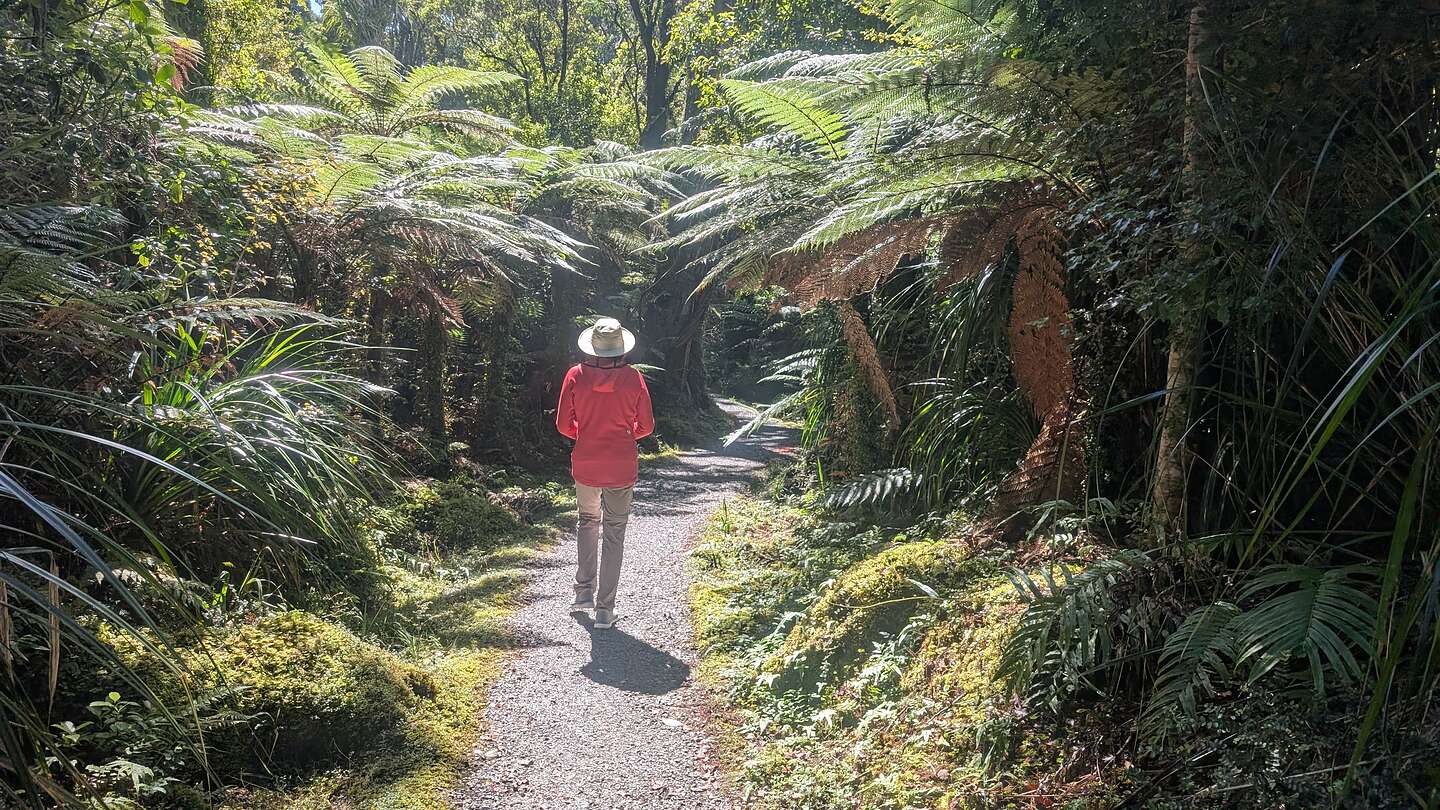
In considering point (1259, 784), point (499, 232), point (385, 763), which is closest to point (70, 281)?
point (385, 763)

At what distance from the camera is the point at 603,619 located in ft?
20.0

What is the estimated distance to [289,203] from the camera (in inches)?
290

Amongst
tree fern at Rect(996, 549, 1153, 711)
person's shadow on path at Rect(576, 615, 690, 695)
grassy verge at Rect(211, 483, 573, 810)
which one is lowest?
person's shadow on path at Rect(576, 615, 690, 695)

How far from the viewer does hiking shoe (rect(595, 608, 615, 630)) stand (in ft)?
20.0

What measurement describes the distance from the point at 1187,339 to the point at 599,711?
325 centimetres

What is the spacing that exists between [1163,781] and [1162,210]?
1.73 meters

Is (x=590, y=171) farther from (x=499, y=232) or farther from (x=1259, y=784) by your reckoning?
(x=1259, y=784)

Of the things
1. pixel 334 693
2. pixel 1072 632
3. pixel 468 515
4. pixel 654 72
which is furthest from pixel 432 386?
pixel 654 72

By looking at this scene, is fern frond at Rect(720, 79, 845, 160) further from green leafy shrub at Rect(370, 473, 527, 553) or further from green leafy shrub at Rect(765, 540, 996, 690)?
green leafy shrub at Rect(370, 473, 527, 553)

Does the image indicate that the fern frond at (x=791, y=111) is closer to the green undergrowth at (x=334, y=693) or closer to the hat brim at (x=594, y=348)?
the hat brim at (x=594, y=348)

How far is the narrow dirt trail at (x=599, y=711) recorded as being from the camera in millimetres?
3945

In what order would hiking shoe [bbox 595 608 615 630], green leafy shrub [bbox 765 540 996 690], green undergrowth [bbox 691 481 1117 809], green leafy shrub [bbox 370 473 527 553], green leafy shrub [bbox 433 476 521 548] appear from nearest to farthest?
1. green undergrowth [bbox 691 481 1117 809]
2. green leafy shrub [bbox 765 540 996 690]
3. hiking shoe [bbox 595 608 615 630]
4. green leafy shrub [bbox 370 473 527 553]
5. green leafy shrub [bbox 433 476 521 548]

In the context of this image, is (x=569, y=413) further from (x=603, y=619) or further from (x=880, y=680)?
(x=880, y=680)

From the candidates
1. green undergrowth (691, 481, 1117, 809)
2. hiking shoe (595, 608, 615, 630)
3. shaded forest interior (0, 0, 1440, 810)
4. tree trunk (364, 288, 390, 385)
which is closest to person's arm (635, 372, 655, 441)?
shaded forest interior (0, 0, 1440, 810)
